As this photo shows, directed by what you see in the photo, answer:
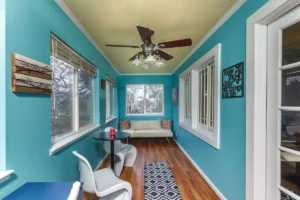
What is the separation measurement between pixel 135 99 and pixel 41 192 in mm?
5671

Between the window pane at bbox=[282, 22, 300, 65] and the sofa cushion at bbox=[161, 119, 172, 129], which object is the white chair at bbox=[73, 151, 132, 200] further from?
the sofa cushion at bbox=[161, 119, 172, 129]

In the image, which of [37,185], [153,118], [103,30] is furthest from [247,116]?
[153,118]

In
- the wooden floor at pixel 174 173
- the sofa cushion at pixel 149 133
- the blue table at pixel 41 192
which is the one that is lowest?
the wooden floor at pixel 174 173

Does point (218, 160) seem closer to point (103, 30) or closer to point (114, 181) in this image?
point (114, 181)

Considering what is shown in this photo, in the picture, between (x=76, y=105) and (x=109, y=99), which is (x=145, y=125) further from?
(x=76, y=105)

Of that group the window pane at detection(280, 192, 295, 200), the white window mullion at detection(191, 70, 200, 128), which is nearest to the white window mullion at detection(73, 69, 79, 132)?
the white window mullion at detection(191, 70, 200, 128)

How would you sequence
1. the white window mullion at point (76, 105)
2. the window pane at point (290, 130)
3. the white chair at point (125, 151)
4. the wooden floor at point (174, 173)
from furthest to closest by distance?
the white chair at point (125, 151), the white window mullion at point (76, 105), the wooden floor at point (174, 173), the window pane at point (290, 130)

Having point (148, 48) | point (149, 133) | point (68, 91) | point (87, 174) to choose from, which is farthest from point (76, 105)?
point (149, 133)

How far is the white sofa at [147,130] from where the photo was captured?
5676mm

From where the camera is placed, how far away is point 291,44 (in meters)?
1.36

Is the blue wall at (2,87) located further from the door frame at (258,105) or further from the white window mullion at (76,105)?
the door frame at (258,105)

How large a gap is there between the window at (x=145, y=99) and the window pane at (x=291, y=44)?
211 inches

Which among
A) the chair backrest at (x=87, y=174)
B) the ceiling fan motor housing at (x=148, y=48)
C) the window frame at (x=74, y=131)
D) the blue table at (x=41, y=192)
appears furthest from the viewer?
the ceiling fan motor housing at (x=148, y=48)

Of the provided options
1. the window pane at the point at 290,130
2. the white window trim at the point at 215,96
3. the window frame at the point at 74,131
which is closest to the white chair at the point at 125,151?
the window frame at the point at 74,131
